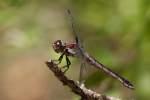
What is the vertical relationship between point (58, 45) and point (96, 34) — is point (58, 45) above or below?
above

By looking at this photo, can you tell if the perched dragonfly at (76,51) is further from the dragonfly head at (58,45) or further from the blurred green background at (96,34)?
the blurred green background at (96,34)

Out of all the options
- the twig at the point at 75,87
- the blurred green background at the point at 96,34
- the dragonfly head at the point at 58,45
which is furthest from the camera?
the blurred green background at the point at 96,34

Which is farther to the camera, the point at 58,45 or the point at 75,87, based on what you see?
the point at 58,45

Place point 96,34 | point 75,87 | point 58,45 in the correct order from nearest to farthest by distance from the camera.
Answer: point 75,87 → point 58,45 → point 96,34

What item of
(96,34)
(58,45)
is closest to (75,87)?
(58,45)

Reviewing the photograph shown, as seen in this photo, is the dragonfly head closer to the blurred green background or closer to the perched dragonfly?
the perched dragonfly

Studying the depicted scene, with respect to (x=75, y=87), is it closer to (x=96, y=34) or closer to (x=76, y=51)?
(x=76, y=51)

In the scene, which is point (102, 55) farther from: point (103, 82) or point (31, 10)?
point (31, 10)

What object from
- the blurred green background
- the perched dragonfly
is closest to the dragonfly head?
the perched dragonfly

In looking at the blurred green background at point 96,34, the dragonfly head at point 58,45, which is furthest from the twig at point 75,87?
the blurred green background at point 96,34
